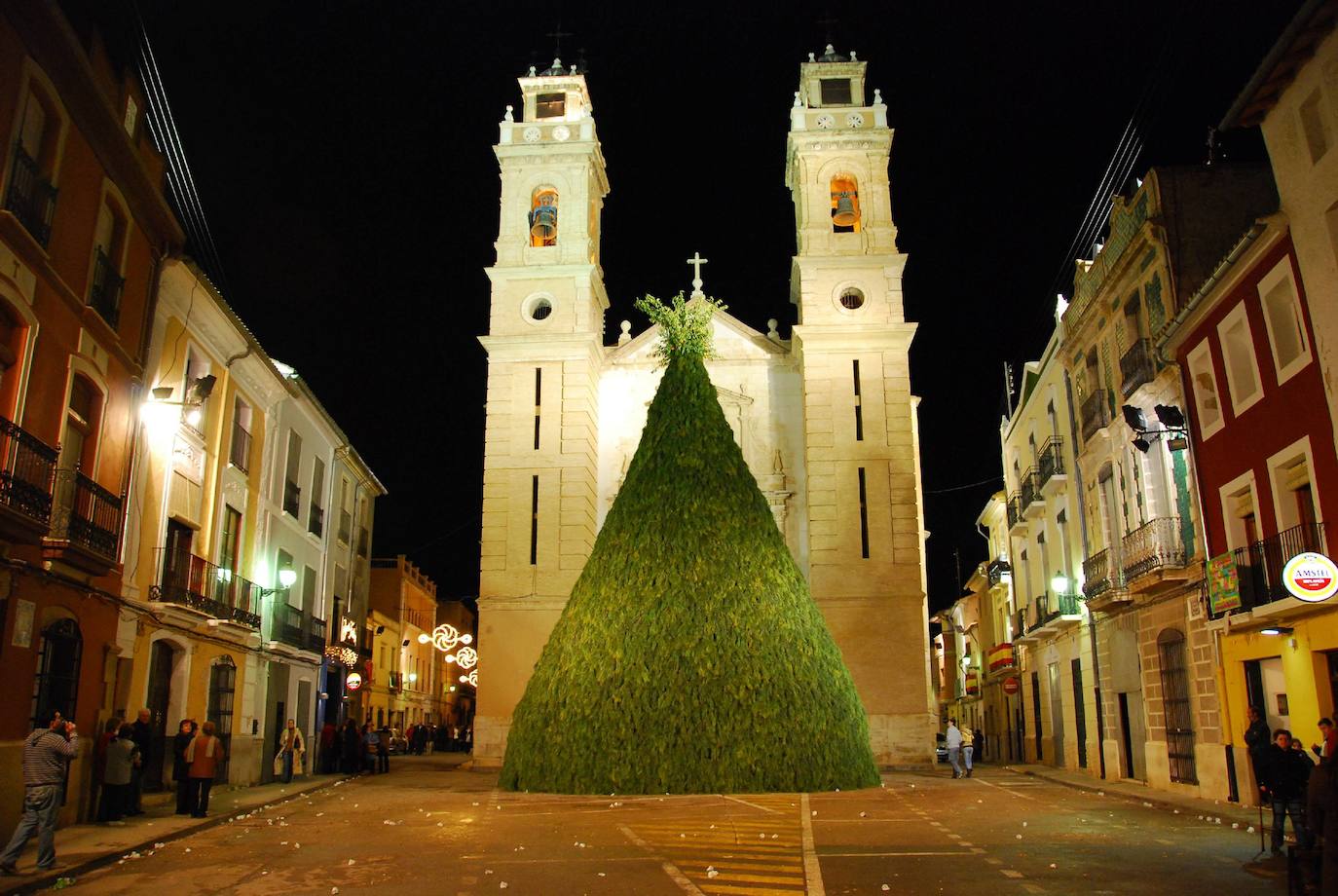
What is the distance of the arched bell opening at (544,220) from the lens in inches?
1439

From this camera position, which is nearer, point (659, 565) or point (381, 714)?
point (659, 565)

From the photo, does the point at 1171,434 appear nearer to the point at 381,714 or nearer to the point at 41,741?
the point at 41,741

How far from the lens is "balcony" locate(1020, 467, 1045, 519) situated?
29.2 m

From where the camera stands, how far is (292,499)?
26.4 m

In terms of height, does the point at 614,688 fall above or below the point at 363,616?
below

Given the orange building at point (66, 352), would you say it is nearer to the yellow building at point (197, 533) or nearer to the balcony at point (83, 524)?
the balcony at point (83, 524)

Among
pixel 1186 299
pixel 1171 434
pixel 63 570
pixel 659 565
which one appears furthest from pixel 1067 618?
pixel 63 570

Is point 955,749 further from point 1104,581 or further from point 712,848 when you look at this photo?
point 712,848

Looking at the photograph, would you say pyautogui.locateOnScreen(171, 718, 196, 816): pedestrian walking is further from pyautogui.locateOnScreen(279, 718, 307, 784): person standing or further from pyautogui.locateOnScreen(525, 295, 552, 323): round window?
pyautogui.locateOnScreen(525, 295, 552, 323): round window

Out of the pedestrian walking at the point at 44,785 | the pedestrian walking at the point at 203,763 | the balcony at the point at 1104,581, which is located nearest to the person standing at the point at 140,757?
the pedestrian walking at the point at 203,763

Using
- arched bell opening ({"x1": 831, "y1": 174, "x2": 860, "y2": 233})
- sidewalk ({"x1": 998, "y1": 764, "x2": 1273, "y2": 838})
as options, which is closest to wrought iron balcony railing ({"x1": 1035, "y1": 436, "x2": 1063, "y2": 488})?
sidewalk ({"x1": 998, "y1": 764, "x2": 1273, "y2": 838})

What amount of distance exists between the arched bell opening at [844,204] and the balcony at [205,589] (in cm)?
2238

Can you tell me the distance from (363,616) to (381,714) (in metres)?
12.8

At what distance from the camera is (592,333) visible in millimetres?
34625
